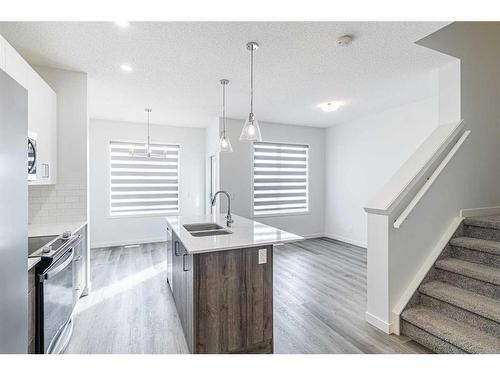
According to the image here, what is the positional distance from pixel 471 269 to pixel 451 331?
64 centimetres

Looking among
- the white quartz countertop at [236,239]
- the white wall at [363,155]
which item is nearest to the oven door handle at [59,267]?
the white quartz countertop at [236,239]

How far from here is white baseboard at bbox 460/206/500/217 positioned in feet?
9.22

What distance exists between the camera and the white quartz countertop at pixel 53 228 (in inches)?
94.7

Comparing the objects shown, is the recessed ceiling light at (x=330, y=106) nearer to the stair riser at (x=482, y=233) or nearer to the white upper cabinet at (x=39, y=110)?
the stair riser at (x=482, y=233)

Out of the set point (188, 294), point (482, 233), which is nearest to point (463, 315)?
point (482, 233)

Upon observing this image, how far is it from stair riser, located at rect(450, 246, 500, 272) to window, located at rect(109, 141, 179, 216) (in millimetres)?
5143

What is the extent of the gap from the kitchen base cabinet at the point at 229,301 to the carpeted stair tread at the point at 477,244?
201 cm

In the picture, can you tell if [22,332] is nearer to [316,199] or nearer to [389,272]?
[389,272]

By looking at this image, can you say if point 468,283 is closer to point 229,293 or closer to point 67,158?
point 229,293

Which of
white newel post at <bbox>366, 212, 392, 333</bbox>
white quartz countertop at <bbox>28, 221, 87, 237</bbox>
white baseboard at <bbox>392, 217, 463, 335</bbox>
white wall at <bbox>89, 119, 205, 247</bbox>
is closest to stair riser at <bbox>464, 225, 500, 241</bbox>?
white baseboard at <bbox>392, 217, 463, 335</bbox>

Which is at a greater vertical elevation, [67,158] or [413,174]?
[67,158]

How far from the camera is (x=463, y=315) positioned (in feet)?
6.80
